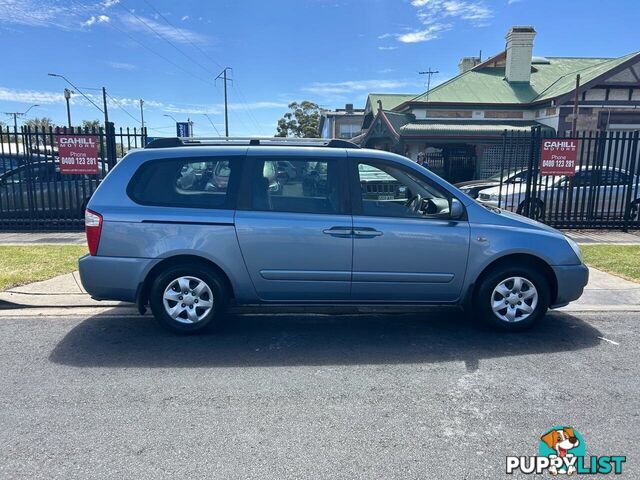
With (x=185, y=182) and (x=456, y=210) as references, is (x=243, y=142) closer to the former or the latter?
(x=185, y=182)

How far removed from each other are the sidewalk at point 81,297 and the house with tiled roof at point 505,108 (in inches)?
515

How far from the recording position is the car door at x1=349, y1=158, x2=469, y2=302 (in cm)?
442

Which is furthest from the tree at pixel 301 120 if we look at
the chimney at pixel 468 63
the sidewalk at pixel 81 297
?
the sidewalk at pixel 81 297

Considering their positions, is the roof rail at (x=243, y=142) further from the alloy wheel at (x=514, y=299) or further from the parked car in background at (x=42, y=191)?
the parked car in background at (x=42, y=191)

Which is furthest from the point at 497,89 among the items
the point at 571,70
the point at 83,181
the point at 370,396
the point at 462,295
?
the point at 370,396

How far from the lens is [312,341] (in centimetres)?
451

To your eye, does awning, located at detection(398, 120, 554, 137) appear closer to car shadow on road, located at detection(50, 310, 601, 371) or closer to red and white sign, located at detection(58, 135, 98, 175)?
red and white sign, located at detection(58, 135, 98, 175)

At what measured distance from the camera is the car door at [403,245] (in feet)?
14.5

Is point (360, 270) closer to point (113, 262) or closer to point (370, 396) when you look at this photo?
point (370, 396)

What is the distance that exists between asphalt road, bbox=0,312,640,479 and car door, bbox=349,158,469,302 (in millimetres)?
490

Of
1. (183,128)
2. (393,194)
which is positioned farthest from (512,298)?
(183,128)

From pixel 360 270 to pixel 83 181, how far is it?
7.79 metres

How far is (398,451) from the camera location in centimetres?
279

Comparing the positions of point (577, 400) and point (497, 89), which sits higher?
point (497, 89)
